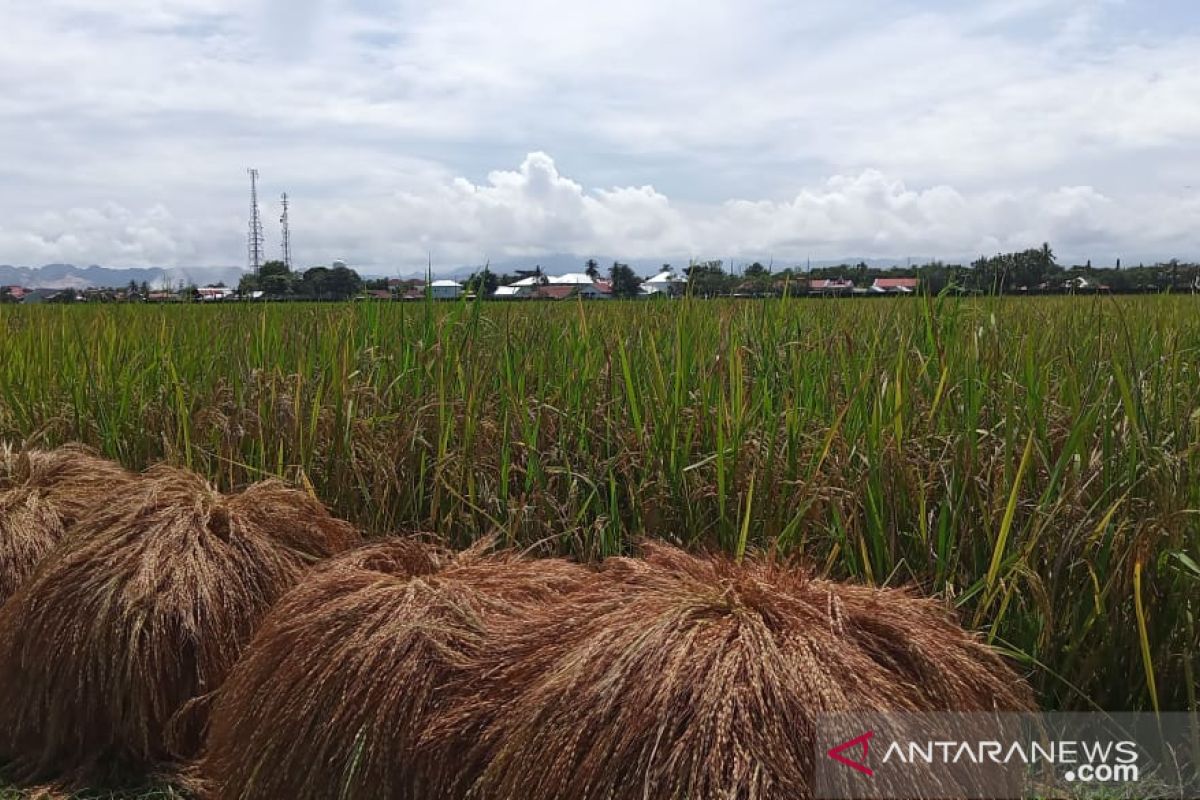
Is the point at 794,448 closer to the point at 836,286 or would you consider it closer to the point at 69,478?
the point at 69,478

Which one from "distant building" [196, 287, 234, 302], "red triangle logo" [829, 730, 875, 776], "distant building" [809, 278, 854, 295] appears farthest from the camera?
"distant building" [196, 287, 234, 302]

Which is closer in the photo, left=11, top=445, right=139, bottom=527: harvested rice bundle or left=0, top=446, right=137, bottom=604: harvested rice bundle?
left=0, top=446, right=137, bottom=604: harvested rice bundle

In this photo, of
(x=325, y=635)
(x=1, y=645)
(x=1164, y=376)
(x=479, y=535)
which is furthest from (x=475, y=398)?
(x=1164, y=376)

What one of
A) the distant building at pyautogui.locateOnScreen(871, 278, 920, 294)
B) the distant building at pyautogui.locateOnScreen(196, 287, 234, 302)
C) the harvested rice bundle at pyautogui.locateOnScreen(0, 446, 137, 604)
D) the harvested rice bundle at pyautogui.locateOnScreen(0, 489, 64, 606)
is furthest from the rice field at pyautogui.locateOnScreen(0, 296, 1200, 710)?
the distant building at pyautogui.locateOnScreen(196, 287, 234, 302)

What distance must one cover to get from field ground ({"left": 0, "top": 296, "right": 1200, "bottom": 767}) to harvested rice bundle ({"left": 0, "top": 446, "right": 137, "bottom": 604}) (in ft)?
1.04

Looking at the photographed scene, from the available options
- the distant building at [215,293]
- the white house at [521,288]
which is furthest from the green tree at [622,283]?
the distant building at [215,293]

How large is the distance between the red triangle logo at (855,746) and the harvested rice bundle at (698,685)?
37 millimetres

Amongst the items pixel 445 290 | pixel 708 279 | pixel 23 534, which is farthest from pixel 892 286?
pixel 23 534

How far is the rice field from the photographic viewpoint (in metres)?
1.98

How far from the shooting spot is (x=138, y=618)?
2.13 meters

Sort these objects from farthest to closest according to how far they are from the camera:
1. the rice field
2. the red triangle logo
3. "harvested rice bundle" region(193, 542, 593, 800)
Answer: the rice field < "harvested rice bundle" region(193, 542, 593, 800) < the red triangle logo

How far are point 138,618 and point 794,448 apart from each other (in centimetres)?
168

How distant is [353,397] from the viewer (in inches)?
110

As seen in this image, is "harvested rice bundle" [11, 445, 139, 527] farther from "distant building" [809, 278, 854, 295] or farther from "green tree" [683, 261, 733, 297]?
"distant building" [809, 278, 854, 295]
